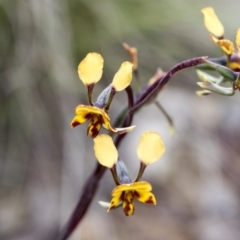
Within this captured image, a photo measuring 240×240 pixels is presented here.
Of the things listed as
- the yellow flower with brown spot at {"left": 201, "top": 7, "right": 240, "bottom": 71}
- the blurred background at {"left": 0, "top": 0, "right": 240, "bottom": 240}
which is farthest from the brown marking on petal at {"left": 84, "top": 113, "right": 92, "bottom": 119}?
the blurred background at {"left": 0, "top": 0, "right": 240, "bottom": 240}

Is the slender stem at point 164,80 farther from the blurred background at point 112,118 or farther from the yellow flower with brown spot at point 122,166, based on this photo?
the blurred background at point 112,118

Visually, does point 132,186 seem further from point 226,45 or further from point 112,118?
point 112,118

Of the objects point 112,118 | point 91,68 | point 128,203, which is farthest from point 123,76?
point 112,118

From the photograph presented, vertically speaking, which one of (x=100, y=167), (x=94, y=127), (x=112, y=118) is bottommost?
(x=112, y=118)

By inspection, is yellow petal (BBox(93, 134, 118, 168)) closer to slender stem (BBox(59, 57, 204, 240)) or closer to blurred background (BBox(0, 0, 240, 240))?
slender stem (BBox(59, 57, 204, 240))

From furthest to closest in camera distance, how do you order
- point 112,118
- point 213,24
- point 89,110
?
point 112,118, point 213,24, point 89,110

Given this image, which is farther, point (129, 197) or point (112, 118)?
point (112, 118)
